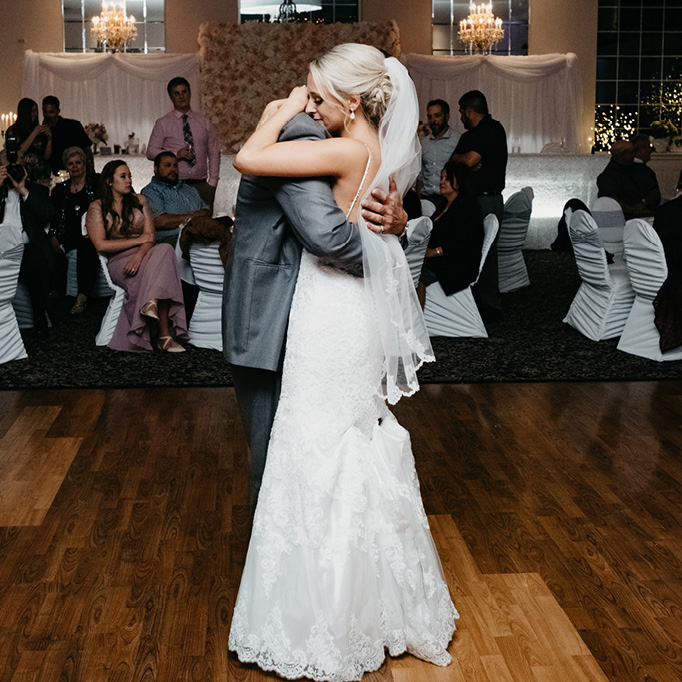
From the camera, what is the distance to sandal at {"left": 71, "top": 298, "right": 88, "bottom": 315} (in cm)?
718

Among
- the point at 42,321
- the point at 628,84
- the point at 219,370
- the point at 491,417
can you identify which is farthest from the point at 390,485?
the point at 628,84

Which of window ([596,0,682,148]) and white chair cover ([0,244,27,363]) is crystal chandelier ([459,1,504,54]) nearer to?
window ([596,0,682,148])

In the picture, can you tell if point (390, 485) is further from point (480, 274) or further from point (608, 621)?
point (480, 274)

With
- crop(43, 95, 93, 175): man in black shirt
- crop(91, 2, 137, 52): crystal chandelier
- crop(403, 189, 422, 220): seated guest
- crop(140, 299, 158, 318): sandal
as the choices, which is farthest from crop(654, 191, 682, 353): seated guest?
crop(91, 2, 137, 52): crystal chandelier

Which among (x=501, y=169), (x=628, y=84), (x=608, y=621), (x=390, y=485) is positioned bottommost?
(x=608, y=621)

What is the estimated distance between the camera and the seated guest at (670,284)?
5500 mm

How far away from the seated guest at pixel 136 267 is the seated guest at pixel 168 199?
489 mm

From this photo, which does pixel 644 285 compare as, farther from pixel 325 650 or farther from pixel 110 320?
pixel 325 650

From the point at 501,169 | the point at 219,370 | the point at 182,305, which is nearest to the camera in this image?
the point at 219,370

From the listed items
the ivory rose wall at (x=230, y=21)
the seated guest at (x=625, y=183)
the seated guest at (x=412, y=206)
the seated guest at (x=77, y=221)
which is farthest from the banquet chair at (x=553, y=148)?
the seated guest at (x=77, y=221)

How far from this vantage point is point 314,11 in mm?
14414

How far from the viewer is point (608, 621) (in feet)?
8.16

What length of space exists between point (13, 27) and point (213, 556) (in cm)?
1304

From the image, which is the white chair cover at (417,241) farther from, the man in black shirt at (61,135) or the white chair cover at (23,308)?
the man in black shirt at (61,135)
